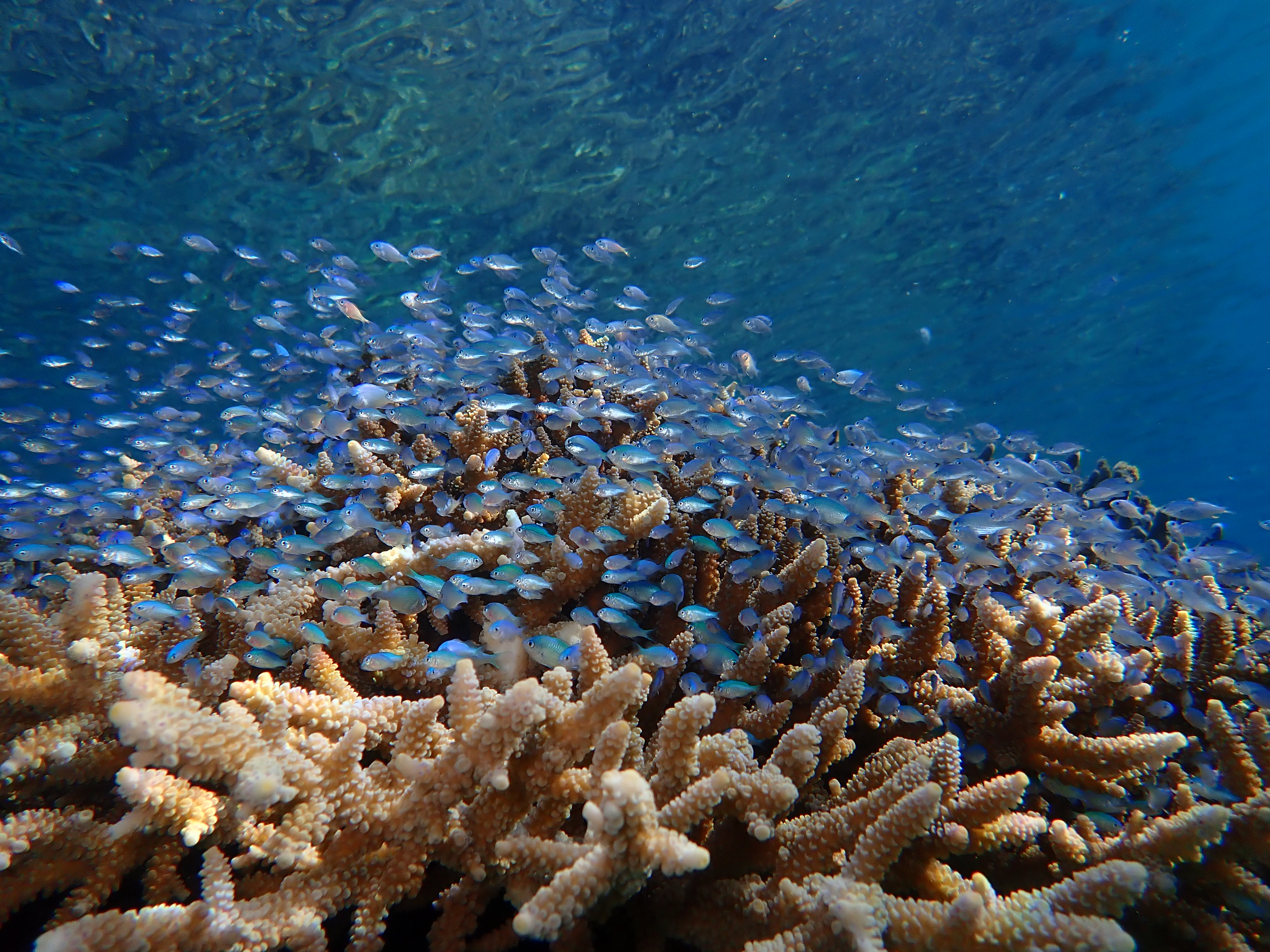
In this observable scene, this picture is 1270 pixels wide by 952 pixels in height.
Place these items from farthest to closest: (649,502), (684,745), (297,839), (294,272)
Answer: (294,272) → (649,502) → (684,745) → (297,839)

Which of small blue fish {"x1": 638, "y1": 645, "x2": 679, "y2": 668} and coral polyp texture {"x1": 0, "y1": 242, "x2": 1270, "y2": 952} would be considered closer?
coral polyp texture {"x1": 0, "y1": 242, "x2": 1270, "y2": 952}

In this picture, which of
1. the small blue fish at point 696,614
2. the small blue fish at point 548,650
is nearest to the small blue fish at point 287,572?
the small blue fish at point 548,650

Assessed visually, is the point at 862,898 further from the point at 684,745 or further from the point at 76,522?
the point at 76,522

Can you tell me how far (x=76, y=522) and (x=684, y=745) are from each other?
555 cm

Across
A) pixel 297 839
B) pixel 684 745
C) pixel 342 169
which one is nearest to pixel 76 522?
pixel 297 839

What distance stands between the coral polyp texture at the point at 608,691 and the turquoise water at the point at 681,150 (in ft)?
34.3

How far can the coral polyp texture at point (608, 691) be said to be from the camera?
1.66 metres

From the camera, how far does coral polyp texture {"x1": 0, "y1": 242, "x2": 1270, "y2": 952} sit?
1.66 m

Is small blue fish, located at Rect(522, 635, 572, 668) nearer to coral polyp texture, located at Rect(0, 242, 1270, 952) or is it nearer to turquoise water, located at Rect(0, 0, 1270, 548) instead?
coral polyp texture, located at Rect(0, 242, 1270, 952)

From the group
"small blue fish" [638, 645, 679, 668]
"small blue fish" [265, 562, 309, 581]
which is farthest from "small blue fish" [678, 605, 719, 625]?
A: "small blue fish" [265, 562, 309, 581]

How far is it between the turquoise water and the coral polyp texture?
34.3 ft

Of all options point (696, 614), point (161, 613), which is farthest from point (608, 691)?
point (161, 613)

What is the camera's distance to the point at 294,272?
2109 cm

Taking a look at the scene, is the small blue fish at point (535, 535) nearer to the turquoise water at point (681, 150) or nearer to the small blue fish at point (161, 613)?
the small blue fish at point (161, 613)
